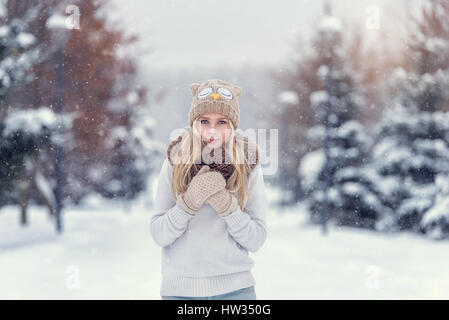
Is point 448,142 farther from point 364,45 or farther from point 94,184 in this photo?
point 94,184

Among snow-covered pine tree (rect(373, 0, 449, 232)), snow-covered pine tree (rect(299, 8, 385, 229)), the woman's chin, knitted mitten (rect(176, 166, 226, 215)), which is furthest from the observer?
snow-covered pine tree (rect(299, 8, 385, 229))

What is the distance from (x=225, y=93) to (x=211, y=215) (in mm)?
589

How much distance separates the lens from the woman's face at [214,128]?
6.97 feet

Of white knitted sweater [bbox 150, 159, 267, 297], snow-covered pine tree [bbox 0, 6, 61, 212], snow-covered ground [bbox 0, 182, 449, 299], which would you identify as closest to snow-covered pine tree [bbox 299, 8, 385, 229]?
snow-covered ground [bbox 0, 182, 449, 299]

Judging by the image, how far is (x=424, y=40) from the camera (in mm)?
11438

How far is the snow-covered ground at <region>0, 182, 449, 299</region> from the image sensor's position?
22.9 ft

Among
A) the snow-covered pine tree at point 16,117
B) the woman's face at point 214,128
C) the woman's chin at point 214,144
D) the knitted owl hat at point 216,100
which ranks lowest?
the woman's chin at point 214,144

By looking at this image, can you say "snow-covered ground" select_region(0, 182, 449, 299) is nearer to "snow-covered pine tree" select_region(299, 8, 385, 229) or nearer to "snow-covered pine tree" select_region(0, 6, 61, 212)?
"snow-covered pine tree" select_region(299, 8, 385, 229)

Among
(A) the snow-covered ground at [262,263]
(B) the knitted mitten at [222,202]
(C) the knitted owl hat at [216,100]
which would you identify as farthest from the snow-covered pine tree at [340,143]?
(B) the knitted mitten at [222,202]

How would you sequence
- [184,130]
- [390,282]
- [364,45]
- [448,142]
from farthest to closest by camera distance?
[364,45], [448,142], [390,282], [184,130]

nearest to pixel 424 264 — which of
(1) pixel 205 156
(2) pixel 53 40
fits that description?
(1) pixel 205 156

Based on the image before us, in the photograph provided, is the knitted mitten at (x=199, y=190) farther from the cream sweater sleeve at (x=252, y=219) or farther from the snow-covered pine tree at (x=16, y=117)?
the snow-covered pine tree at (x=16, y=117)

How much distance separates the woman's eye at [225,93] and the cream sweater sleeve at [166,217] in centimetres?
42

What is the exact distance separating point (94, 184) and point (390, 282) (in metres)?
7.99
